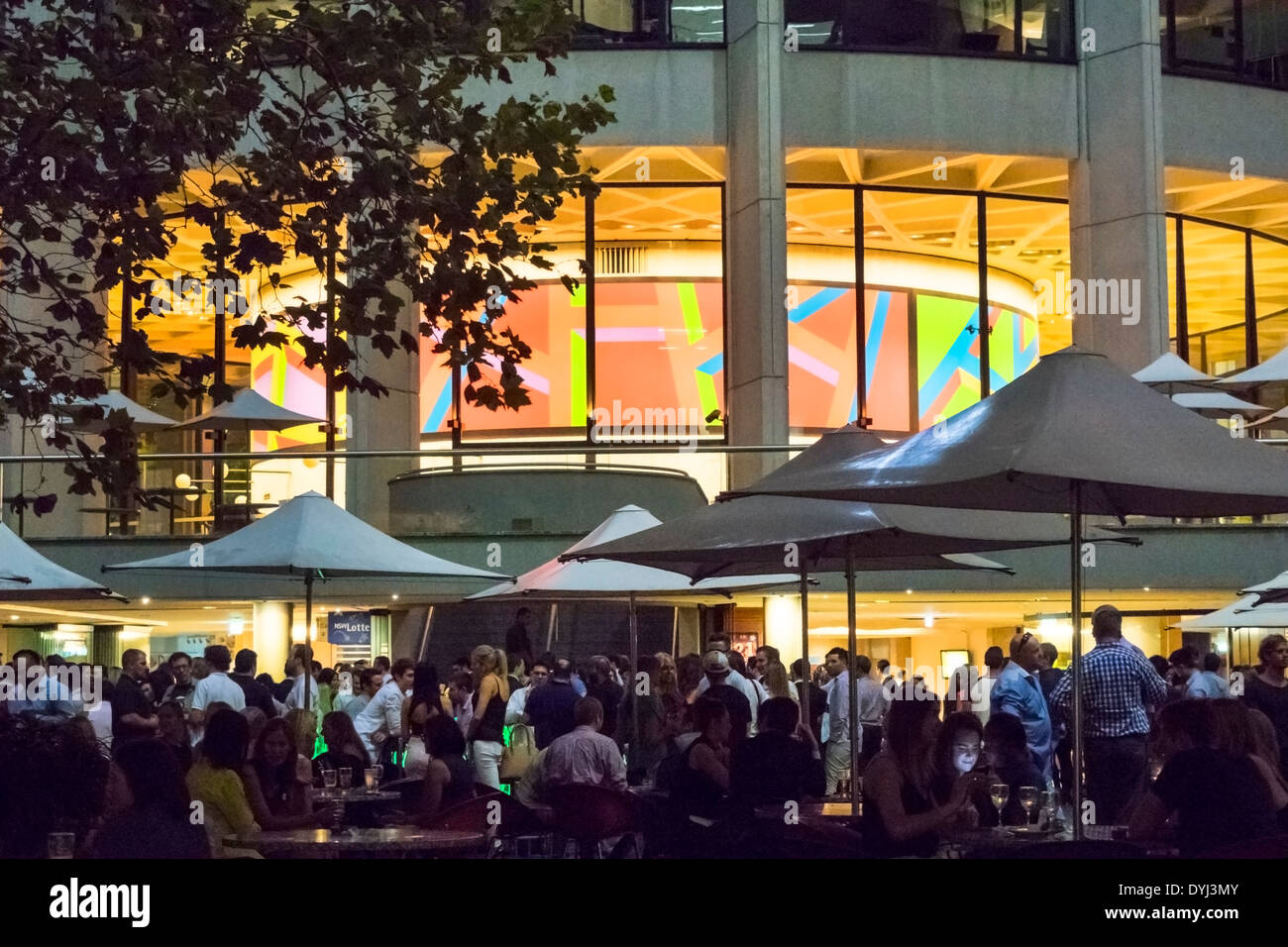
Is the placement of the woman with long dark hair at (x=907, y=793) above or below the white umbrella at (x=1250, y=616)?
below

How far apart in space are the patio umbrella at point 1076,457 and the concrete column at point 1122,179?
1761cm

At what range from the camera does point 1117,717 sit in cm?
1238

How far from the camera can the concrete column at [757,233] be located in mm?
25562

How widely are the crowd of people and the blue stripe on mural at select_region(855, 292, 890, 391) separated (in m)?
11.5

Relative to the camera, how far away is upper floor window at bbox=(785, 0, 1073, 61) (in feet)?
89.5

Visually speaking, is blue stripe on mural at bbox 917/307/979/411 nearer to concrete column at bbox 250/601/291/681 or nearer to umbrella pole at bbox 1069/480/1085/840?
concrete column at bbox 250/601/291/681

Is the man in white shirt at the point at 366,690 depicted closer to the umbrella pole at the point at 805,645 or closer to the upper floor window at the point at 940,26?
the umbrella pole at the point at 805,645

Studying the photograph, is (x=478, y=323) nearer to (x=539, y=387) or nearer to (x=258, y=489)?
(x=258, y=489)

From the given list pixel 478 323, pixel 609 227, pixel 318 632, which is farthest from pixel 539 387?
pixel 478 323

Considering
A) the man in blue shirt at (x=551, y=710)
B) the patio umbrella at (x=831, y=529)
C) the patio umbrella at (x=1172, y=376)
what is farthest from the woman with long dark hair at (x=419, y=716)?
the patio umbrella at (x=1172, y=376)

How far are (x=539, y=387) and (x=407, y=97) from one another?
1989 cm

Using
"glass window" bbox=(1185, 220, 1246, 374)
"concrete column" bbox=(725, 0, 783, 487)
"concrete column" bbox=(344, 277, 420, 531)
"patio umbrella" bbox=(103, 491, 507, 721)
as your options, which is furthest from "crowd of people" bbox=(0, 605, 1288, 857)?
"glass window" bbox=(1185, 220, 1246, 374)
